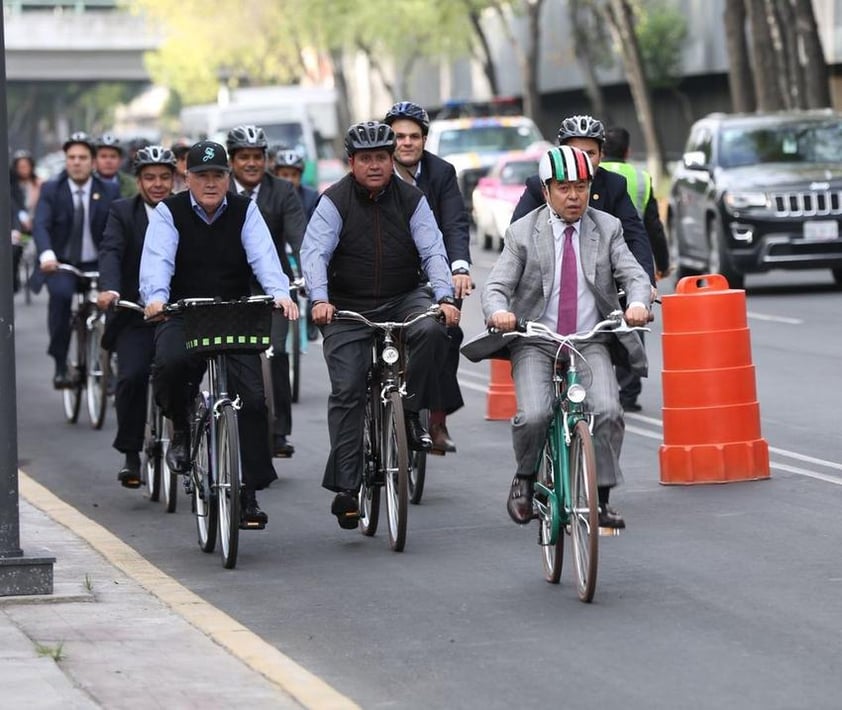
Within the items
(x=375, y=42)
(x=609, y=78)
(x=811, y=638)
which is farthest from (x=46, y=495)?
(x=375, y=42)

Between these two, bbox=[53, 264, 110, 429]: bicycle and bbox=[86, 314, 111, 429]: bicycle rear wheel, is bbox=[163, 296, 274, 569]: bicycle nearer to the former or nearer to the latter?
bbox=[53, 264, 110, 429]: bicycle

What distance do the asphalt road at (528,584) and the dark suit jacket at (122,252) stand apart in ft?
3.32

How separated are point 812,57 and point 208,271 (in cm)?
2554

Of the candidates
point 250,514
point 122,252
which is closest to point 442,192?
point 122,252

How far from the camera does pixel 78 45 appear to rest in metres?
98.2

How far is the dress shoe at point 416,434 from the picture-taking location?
10289 mm

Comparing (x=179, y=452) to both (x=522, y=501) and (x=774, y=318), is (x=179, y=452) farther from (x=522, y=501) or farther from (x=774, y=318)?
(x=774, y=318)

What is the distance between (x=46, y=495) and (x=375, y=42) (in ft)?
223

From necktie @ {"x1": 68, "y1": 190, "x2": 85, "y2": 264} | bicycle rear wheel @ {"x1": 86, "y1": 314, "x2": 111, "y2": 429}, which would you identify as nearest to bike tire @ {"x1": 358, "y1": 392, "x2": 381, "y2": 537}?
bicycle rear wheel @ {"x1": 86, "y1": 314, "x2": 111, "y2": 429}

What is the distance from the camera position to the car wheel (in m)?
23.9

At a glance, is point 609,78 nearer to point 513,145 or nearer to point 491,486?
point 513,145

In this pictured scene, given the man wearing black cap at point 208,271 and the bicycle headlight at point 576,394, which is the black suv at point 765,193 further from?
the bicycle headlight at point 576,394

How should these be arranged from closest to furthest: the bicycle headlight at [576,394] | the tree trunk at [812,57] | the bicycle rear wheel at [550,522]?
1. the bicycle headlight at [576,394]
2. the bicycle rear wheel at [550,522]
3. the tree trunk at [812,57]

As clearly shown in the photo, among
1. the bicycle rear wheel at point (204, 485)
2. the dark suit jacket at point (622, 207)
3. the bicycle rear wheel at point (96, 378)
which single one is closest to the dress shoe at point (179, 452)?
the bicycle rear wheel at point (204, 485)
